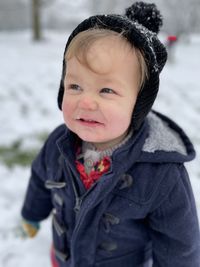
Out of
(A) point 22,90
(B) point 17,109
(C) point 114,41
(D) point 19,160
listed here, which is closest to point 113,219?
(C) point 114,41

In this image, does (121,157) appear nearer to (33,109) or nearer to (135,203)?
(135,203)

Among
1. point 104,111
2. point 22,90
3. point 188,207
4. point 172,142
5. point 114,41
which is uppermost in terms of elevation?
point 114,41

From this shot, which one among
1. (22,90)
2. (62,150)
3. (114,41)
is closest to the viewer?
(114,41)

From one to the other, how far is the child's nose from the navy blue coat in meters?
0.18

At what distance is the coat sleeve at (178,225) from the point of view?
1.08 metres

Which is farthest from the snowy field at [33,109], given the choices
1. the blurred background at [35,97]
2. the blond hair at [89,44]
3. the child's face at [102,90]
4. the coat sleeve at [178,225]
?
the blond hair at [89,44]

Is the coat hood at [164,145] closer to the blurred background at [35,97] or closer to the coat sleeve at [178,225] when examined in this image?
the coat sleeve at [178,225]

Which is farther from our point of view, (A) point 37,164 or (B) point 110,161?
(A) point 37,164

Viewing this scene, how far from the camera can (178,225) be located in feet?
3.54

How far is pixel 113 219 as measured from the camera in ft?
3.84

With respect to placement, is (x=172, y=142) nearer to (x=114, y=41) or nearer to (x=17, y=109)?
(x=114, y=41)

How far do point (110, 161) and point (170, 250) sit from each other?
35cm

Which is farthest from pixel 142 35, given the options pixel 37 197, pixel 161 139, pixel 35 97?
pixel 35 97

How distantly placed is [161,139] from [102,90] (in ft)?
0.92
